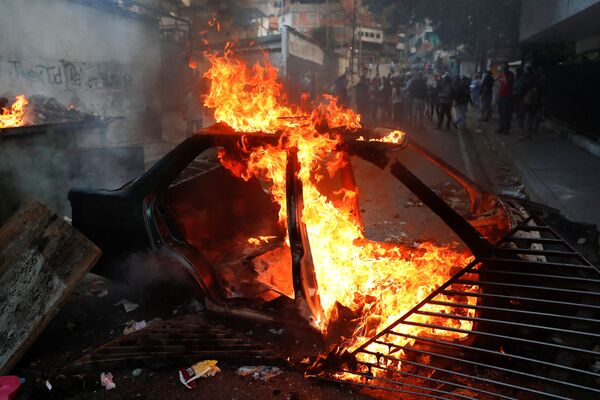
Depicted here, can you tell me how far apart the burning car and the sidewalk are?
3346 mm

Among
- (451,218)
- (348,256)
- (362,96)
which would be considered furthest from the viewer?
(362,96)

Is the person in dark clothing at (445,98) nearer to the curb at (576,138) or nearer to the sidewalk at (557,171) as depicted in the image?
the sidewalk at (557,171)

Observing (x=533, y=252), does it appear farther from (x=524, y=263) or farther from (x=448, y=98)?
(x=448, y=98)

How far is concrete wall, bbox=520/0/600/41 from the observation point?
9406mm

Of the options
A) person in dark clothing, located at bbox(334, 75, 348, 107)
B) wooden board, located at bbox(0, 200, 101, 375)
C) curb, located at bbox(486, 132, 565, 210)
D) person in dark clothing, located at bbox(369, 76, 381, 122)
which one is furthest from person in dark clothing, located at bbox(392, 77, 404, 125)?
wooden board, located at bbox(0, 200, 101, 375)

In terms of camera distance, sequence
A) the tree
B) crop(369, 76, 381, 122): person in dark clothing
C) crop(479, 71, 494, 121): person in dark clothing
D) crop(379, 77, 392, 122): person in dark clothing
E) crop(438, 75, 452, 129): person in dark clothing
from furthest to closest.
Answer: the tree, crop(369, 76, 381, 122): person in dark clothing, crop(379, 77, 392, 122): person in dark clothing, crop(479, 71, 494, 121): person in dark clothing, crop(438, 75, 452, 129): person in dark clothing

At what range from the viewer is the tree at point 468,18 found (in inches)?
913

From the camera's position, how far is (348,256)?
13.4ft

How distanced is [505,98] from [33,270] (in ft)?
44.4

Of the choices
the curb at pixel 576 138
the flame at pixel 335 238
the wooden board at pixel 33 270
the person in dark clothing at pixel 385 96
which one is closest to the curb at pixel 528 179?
the curb at pixel 576 138

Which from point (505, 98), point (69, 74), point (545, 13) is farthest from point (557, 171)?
point (69, 74)

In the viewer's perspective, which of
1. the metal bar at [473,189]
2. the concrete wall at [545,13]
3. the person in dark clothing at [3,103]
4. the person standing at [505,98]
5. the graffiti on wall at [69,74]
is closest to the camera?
the metal bar at [473,189]

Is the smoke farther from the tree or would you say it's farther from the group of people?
the tree

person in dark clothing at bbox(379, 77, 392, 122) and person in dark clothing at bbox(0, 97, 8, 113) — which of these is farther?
person in dark clothing at bbox(379, 77, 392, 122)
